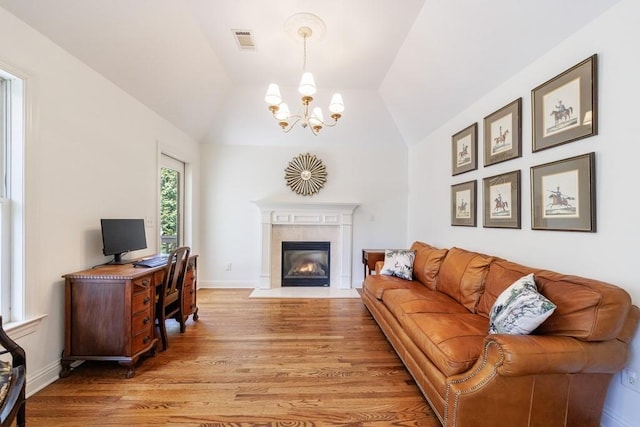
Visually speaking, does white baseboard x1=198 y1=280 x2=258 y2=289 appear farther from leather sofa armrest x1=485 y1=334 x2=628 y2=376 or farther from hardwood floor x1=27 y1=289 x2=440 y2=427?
leather sofa armrest x1=485 y1=334 x2=628 y2=376

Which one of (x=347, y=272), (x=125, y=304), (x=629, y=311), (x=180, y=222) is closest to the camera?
(x=629, y=311)

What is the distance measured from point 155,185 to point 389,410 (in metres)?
3.51

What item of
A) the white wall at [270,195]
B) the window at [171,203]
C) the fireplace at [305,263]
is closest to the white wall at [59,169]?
the window at [171,203]

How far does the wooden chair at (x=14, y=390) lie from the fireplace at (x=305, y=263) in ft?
11.7

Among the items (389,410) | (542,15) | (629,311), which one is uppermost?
(542,15)

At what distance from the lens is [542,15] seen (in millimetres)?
1908

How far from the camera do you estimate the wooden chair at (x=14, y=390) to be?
121 centimetres

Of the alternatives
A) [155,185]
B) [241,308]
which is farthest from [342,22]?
[241,308]

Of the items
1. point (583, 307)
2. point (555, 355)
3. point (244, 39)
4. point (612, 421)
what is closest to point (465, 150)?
point (583, 307)

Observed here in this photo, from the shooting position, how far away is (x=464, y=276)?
2.55 m

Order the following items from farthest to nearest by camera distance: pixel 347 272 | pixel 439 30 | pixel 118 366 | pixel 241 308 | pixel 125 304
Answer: pixel 347 272, pixel 241 308, pixel 439 30, pixel 118 366, pixel 125 304

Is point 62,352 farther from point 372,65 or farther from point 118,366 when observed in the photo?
point 372,65

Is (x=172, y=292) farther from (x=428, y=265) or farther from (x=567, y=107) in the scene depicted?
(x=567, y=107)

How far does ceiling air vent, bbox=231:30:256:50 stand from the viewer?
2.82 metres
